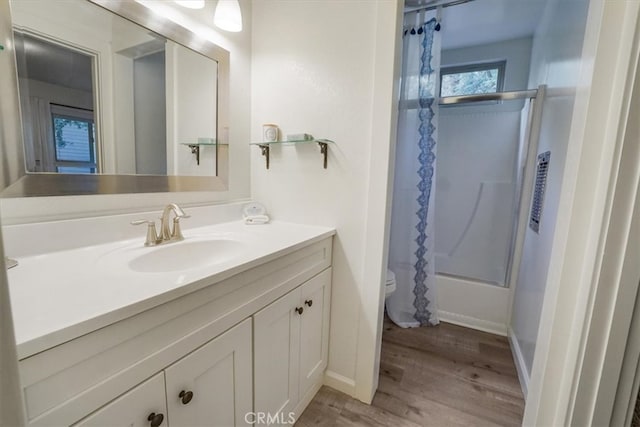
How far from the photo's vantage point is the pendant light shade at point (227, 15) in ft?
4.21

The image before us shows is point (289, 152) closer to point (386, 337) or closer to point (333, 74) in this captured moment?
point (333, 74)

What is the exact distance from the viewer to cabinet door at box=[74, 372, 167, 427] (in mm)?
559

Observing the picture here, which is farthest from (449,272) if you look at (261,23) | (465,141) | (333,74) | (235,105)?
(261,23)

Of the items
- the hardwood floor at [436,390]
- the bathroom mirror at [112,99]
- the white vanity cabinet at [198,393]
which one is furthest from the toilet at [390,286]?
the bathroom mirror at [112,99]

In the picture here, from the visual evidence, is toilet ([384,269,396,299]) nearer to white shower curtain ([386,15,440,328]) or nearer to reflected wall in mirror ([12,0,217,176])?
white shower curtain ([386,15,440,328])

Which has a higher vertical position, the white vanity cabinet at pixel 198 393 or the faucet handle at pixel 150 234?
the faucet handle at pixel 150 234

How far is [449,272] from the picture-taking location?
242cm

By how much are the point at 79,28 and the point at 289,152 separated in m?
0.94

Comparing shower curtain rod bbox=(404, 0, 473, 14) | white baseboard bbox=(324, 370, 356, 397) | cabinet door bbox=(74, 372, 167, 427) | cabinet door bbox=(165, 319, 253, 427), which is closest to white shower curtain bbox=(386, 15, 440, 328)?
shower curtain rod bbox=(404, 0, 473, 14)

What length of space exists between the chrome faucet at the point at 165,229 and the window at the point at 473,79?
107 inches

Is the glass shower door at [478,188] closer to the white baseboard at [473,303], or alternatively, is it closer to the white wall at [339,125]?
the white baseboard at [473,303]

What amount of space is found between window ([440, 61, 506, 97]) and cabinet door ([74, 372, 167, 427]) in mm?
3088

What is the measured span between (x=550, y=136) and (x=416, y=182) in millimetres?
815

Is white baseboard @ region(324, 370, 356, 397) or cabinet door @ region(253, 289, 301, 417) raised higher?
cabinet door @ region(253, 289, 301, 417)
